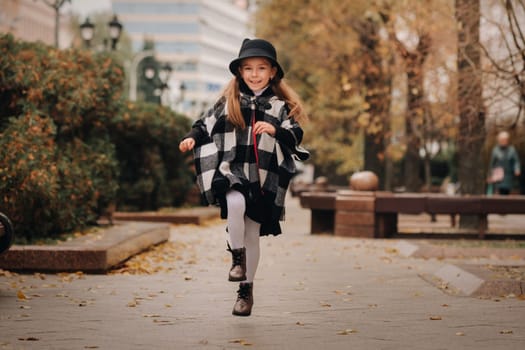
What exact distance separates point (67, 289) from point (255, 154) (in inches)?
97.3

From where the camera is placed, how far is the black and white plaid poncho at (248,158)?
683 cm

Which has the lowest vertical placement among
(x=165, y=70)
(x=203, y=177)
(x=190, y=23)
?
(x=203, y=177)

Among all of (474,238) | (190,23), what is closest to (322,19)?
(474,238)

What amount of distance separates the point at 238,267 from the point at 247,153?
0.77 m

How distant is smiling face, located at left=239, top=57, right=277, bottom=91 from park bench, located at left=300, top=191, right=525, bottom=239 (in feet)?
28.4

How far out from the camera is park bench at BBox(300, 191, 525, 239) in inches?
597

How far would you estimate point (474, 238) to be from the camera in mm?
15766

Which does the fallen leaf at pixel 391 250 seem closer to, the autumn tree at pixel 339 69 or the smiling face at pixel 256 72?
the autumn tree at pixel 339 69

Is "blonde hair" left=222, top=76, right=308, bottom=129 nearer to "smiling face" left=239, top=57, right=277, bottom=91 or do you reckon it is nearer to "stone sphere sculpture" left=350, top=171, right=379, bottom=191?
"smiling face" left=239, top=57, right=277, bottom=91

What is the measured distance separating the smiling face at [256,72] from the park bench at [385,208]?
28.4ft

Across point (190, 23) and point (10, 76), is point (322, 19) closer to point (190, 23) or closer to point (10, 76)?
point (10, 76)

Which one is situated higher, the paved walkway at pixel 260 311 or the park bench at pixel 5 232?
the park bench at pixel 5 232

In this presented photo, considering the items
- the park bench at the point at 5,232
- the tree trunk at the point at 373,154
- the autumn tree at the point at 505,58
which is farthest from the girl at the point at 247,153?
the tree trunk at the point at 373,154

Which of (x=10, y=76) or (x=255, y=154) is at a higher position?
(x=10, y=76)
